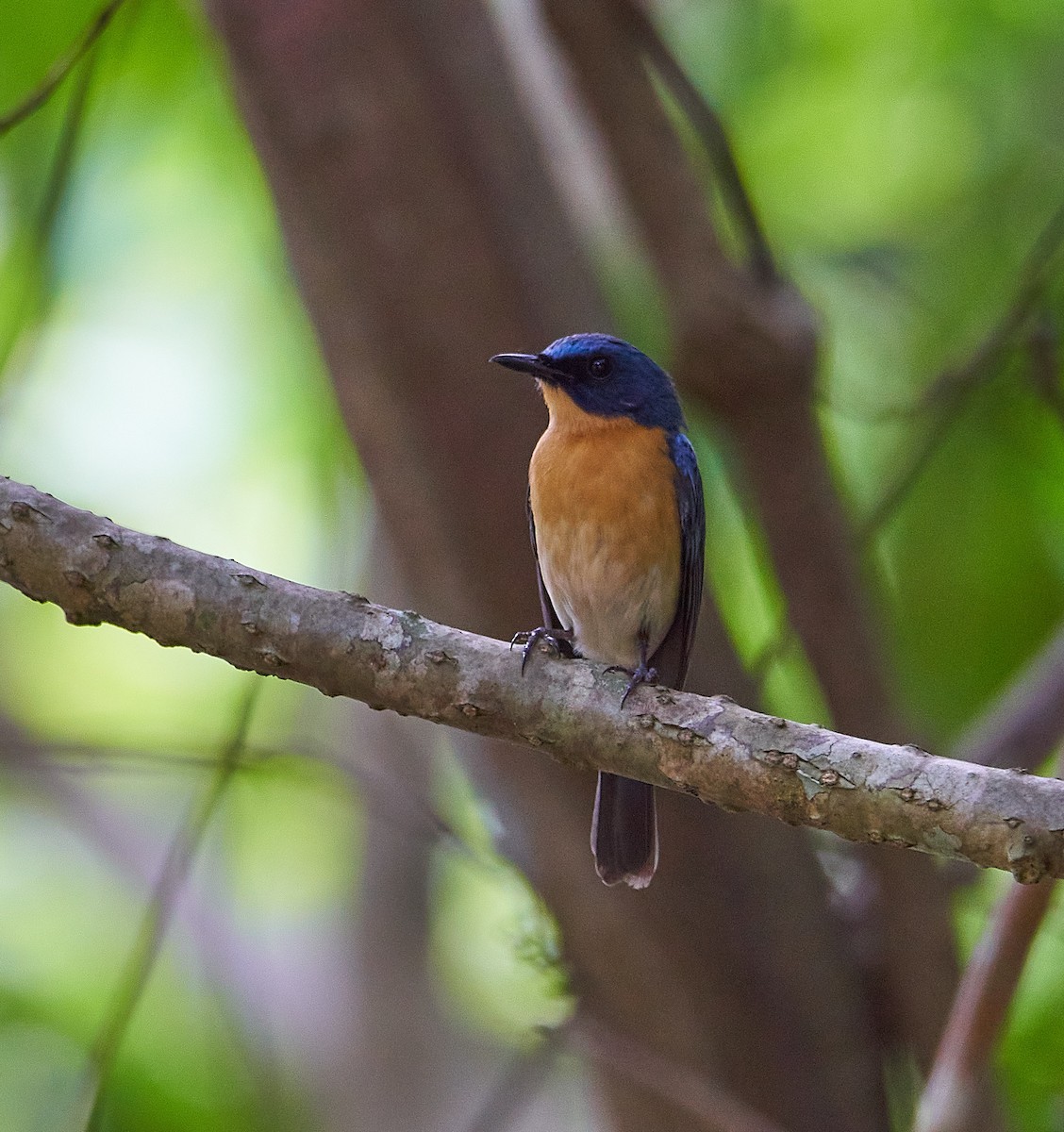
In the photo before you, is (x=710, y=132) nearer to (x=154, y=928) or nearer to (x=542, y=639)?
(x=542, y=639)

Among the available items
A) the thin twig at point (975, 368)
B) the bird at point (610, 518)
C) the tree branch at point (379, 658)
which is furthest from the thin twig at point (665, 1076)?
the thin twig at point (975, 368)

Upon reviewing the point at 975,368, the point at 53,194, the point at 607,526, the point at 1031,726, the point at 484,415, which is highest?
the point at 53,194

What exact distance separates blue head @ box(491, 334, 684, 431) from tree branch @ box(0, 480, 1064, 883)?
4.78 ft

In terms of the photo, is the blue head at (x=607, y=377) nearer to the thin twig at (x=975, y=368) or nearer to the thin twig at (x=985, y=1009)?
the thin twig at (x=975, y=368)

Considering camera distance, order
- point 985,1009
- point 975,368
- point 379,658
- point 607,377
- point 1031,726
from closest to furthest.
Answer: point 379,658 → point 985,1009 → point 1031,726 → point 975,368 → point 607,377

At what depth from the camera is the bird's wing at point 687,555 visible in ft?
13.9

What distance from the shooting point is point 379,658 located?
268 cm

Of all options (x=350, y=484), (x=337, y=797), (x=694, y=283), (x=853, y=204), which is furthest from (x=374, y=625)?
(x=853, y=204)

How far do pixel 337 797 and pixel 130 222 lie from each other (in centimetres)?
371

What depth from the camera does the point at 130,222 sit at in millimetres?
6863

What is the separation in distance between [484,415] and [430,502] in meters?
0.34

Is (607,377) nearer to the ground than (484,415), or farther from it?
nearer to the ground

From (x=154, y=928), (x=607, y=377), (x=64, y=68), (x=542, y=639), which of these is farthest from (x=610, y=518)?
(x=64, y=68)

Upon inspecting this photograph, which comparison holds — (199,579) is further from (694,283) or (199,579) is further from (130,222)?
(130,222)
